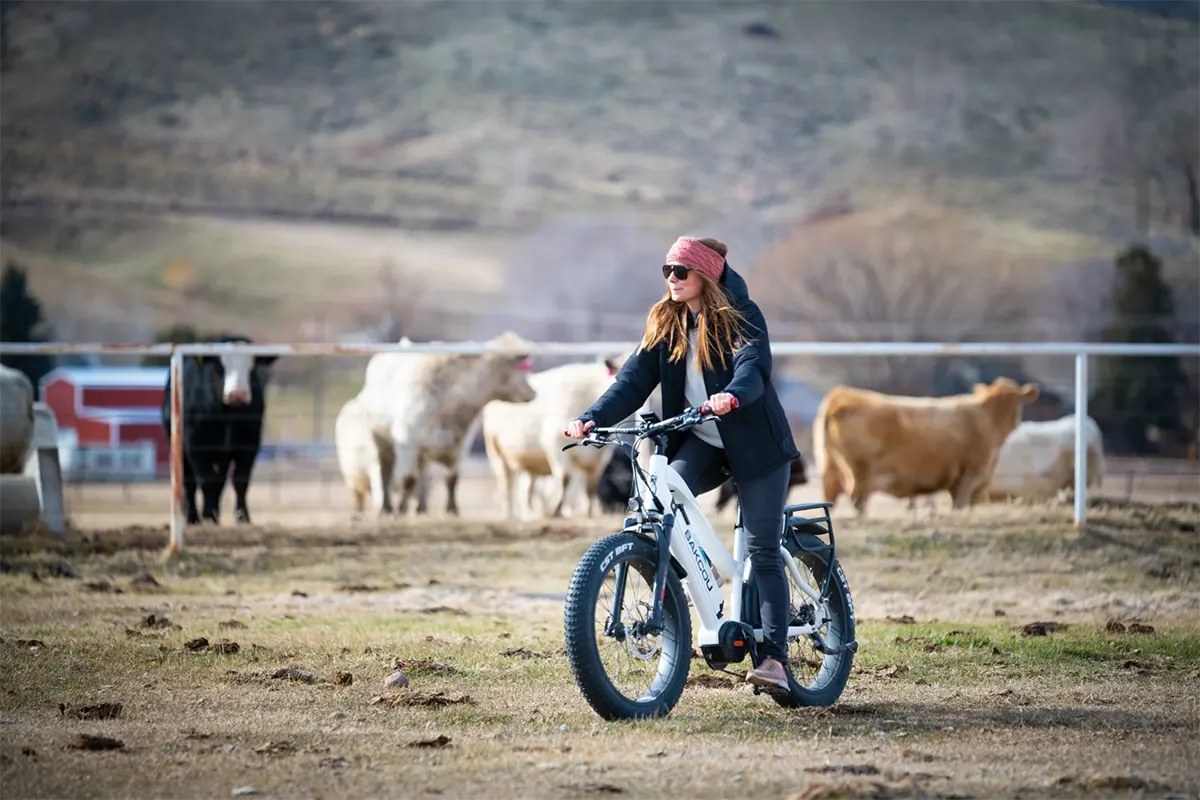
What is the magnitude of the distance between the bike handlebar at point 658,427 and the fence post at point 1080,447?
718 cm

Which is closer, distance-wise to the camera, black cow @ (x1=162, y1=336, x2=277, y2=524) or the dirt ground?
the dirt ground

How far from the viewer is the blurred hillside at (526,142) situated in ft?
248

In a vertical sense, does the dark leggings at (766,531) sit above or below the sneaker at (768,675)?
above

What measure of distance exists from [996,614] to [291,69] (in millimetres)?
89615

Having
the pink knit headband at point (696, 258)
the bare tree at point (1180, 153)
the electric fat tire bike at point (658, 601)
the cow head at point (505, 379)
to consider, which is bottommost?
the electric fat tire bike at point (658, 601)

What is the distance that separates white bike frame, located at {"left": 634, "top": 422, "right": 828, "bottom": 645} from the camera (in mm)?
5816

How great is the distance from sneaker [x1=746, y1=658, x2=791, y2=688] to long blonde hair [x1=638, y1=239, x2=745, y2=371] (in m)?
1.08

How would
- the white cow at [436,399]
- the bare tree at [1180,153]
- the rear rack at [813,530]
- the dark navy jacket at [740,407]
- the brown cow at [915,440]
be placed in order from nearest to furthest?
the dark navy jacket at [740,407] → the rear rack at [813,530] → the brown cow at [915,440] → the white cow at [436,399] → the bare tree at [1180,153]

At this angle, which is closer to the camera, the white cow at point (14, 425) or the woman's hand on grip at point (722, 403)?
the woman's hand on grip at point (722, 403)

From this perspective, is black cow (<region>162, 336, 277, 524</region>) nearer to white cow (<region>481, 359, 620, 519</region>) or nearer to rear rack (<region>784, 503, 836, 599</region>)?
white cow (<region>481, 359, 620, 519</region>)

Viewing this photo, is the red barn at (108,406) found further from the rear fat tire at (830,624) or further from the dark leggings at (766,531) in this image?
the dark leggings at (766,531)

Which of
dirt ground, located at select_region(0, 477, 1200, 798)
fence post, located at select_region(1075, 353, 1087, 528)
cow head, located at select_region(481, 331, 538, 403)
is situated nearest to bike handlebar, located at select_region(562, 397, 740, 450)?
dirt ground, located at select_region(0, 477, 1200, 798)

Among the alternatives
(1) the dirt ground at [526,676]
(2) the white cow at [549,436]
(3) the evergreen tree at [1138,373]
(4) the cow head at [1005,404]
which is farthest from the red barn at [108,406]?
(1) the dirt ground at [526,676]

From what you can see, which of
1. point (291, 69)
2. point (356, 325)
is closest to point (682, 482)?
point (356, 325)
